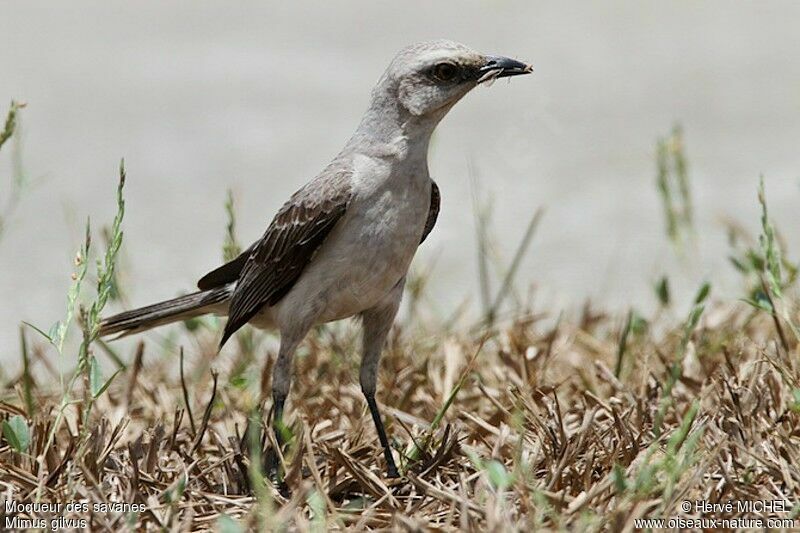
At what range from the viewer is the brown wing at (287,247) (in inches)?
184

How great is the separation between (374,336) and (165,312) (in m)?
0.95

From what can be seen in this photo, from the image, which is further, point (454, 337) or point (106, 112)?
point (106, 112)

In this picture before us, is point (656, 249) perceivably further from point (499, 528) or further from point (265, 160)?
point (499, 528)

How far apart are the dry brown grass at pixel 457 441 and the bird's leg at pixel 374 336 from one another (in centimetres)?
19

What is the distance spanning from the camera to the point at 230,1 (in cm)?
848

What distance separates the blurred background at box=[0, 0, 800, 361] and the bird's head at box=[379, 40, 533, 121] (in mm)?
2376

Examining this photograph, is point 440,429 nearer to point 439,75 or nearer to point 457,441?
point 457,441

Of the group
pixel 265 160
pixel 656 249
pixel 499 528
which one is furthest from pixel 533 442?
pixel 265 160

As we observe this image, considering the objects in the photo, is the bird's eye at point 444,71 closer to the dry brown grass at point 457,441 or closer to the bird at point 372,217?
the bird at point 372,217

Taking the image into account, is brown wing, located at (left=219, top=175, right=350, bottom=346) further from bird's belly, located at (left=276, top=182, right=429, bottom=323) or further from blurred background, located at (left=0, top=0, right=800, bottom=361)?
blurred background, located at (left=0, top=0, right=800, bottom=361)

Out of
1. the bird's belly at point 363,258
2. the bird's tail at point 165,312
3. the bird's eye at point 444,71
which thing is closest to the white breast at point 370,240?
the bird's belly at point 363,258

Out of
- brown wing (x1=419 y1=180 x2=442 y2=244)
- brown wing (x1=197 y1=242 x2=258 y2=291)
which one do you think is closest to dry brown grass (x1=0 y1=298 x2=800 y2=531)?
brown wing (x1=197 y1=242 x2=258 y2=291)

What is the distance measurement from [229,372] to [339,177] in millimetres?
1797

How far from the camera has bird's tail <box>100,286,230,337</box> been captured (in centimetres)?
532
